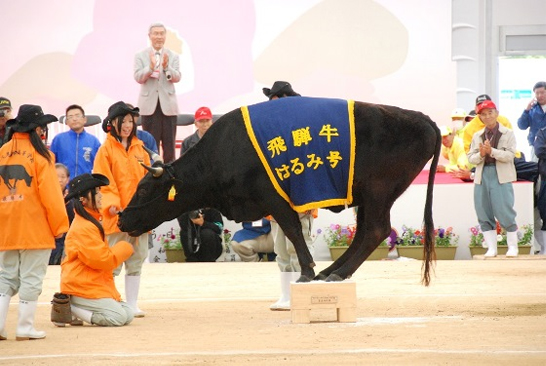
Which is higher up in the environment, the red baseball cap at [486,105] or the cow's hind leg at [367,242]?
the red baseball cap at [486,105]

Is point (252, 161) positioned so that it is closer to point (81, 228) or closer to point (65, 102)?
point (81, 228)

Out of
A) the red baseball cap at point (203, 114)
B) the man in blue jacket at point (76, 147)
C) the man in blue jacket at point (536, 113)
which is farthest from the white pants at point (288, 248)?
the man in blue jacket at point (536, 113)

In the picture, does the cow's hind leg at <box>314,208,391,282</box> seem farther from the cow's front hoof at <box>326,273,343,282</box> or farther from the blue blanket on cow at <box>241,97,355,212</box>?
the blue blanket on cow at <box>241,97,355,212</box>

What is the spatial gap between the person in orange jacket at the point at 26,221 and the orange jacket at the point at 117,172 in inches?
44.5

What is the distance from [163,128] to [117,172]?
5.05m

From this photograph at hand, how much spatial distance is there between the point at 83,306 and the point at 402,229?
21.4ft

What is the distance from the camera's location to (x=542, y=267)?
1141 cm

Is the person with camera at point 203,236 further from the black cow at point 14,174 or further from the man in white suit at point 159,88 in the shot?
the black cow at point 14,174

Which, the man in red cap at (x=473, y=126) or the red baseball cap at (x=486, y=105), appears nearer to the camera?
the red baseball cap at (x=486, y=105)

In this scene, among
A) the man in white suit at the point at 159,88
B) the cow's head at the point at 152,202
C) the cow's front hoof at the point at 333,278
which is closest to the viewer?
the cow's front hoof at the point at 333,278

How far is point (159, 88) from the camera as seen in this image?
13148mm

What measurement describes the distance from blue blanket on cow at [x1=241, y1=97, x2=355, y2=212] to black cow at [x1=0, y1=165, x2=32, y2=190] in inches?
60.6

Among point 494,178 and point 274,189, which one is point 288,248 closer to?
point 274,189

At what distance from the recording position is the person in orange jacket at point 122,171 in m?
8.20
